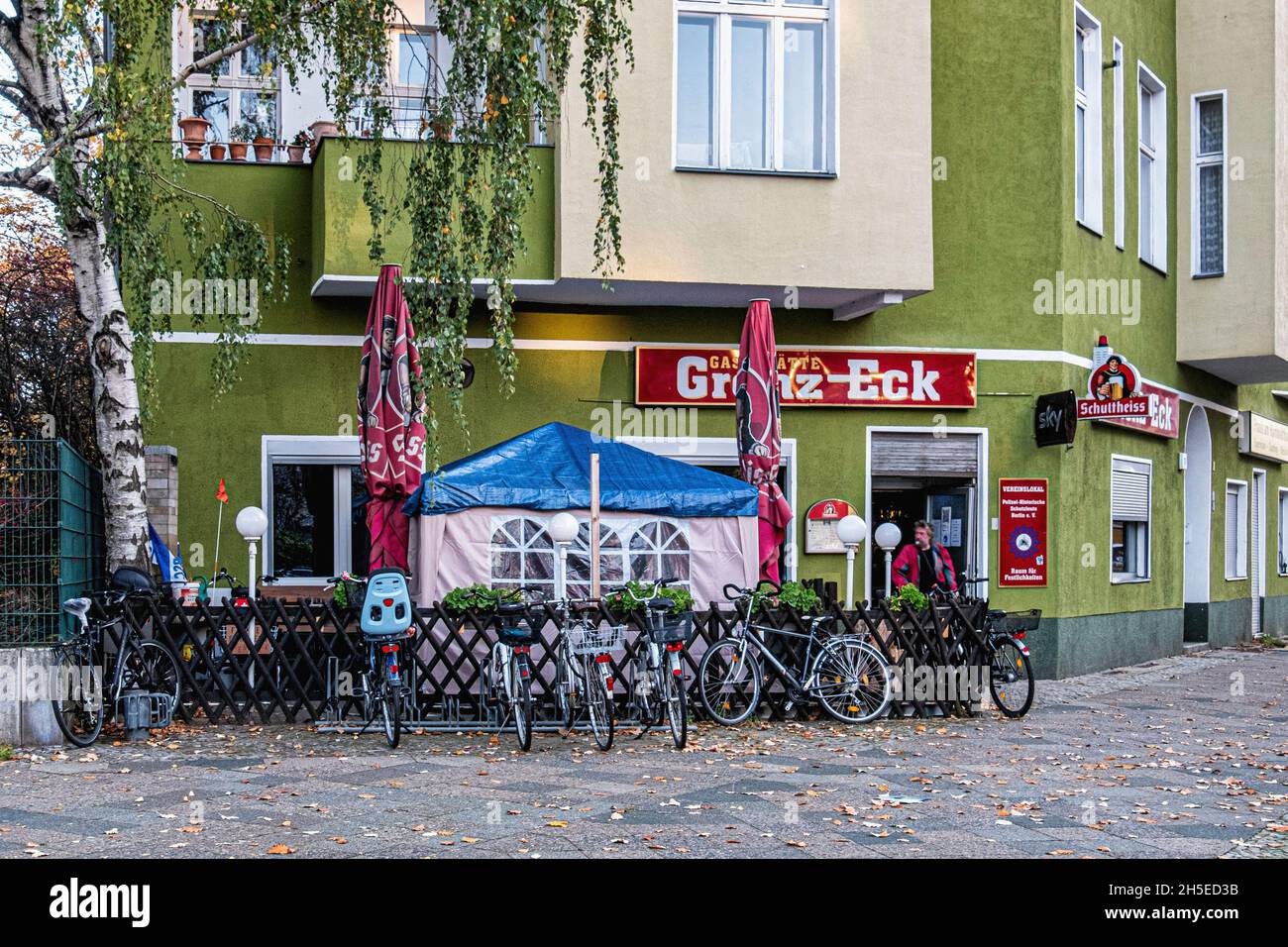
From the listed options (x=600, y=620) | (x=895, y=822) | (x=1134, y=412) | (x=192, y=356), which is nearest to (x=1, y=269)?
(x=192, y=356)

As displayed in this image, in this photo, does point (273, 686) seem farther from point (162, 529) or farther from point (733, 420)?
point (733, 420)

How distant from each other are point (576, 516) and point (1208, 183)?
534 inches

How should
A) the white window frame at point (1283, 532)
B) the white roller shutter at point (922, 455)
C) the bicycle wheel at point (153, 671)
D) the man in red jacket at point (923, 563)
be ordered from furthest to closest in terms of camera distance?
1. the white window frame at point (1283, 532)
2. the white roller shutter at point (922, 455)
3. the man in red jacket at point (923, 563)
4. the bicycle wheel at point (153, 671)

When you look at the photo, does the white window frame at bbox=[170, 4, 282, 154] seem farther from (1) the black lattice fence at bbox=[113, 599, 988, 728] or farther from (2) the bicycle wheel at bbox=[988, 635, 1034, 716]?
(2) the bicycle wheel at bbox=[988, 635, 1034, 716]

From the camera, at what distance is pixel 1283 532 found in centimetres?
2883

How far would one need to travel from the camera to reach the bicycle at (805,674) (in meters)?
12.8

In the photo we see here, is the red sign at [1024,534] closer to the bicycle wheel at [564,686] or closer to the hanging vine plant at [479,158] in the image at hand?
the hanging vine plant at [479,158]

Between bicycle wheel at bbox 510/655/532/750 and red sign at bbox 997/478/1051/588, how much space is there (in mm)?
8269

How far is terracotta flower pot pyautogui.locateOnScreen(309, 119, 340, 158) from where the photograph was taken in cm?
1625

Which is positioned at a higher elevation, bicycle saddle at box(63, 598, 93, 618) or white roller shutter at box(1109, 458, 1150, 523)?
white roller shutter at box(1109, 458, 1150, 523)

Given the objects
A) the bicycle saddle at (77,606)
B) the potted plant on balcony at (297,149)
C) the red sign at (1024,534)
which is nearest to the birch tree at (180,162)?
the bicycle saddle at (77,606)

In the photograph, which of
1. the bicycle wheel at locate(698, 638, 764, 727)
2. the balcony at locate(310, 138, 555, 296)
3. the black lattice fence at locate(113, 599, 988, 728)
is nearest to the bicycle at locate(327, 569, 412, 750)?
the black lattice fence at locate(113, 599, 988, 728)

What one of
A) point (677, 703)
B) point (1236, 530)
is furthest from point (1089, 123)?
point (677, 703)

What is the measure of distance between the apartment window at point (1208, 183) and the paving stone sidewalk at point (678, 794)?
35.7ft
